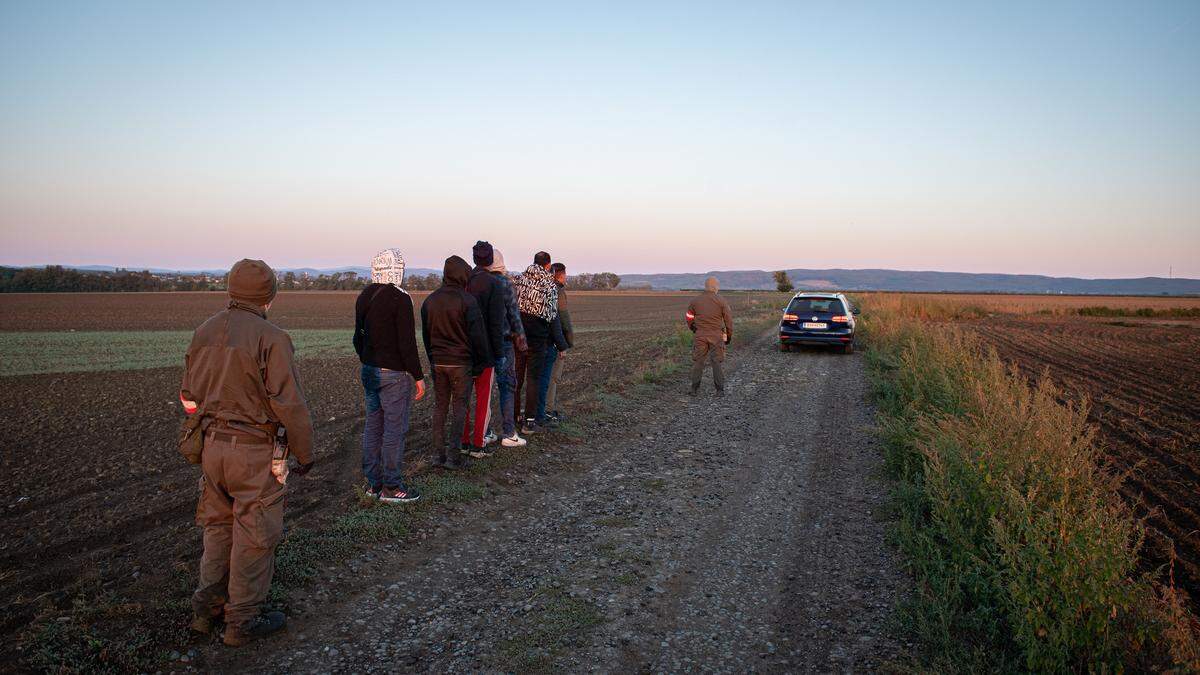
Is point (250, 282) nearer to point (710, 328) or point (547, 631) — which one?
point (547, 631)

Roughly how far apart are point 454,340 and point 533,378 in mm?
1877

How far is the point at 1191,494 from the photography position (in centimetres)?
639

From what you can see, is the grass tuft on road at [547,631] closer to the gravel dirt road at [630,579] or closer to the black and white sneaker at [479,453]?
the gravel dirt road at [630,579]

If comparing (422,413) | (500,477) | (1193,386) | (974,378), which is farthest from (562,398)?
(1193,386)

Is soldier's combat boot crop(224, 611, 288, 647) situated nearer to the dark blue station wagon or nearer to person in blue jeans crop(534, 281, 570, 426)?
person in blue jeans crop(534, 281, 570, 426)

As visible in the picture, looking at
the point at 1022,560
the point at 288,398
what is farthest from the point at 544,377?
the point at 1022,560

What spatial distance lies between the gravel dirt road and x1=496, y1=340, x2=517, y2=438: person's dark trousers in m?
0.57

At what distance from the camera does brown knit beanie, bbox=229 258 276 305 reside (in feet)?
11.5

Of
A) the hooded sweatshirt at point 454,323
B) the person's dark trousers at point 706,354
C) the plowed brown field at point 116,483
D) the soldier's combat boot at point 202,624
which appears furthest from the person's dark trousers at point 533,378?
the soldier's combat boot at point 202,624

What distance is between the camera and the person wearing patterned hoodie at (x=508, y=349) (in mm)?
6840

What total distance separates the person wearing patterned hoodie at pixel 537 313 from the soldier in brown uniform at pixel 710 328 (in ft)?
12.4

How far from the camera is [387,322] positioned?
17.5ft

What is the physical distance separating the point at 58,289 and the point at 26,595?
3534 inches

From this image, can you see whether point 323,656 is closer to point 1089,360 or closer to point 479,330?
point 479,330
